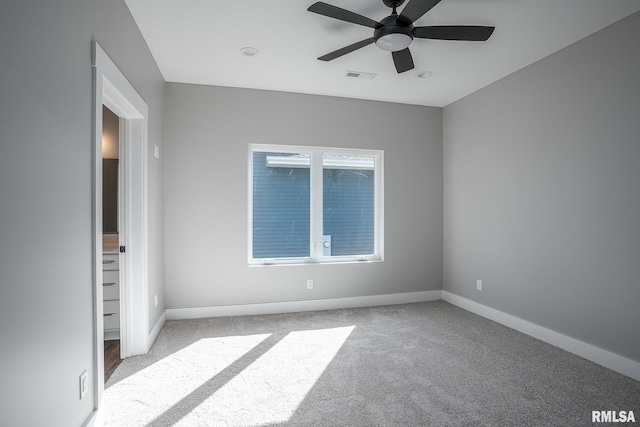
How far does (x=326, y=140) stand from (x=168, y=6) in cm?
221

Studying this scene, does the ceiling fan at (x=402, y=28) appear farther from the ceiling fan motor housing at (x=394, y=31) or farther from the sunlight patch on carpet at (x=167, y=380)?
the sunlight patch on carpet at (x=167, y=380)

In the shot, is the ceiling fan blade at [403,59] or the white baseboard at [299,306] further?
the white baseboard at [299,306]

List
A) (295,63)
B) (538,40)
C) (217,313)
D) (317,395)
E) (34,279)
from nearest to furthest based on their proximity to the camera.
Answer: (34,279) → (317,395) → (538,40) → (295,63) → (217,313)

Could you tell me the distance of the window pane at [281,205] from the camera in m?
4.07

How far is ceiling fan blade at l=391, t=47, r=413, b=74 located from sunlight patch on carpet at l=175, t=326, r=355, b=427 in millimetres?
2430

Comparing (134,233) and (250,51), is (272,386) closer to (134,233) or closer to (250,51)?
(134,233)

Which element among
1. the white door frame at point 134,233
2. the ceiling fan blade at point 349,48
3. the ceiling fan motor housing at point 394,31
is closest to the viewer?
the ceiling fan motor housing at point 394,31

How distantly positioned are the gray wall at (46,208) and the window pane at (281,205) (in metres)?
2.32

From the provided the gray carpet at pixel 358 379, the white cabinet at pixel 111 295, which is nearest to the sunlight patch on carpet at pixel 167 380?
the gray carpet at pixel 358 379

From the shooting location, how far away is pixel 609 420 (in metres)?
1.97

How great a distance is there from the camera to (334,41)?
2.83 metres

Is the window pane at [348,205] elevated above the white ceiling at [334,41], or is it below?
below

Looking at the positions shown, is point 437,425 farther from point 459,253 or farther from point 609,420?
point 459,253

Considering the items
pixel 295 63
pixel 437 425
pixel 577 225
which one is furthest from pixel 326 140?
pixel 437 425
